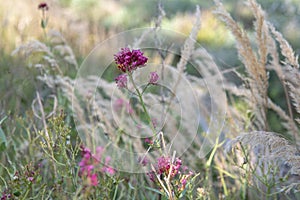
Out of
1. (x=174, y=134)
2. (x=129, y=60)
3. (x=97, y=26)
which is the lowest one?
(x=174, y=134)

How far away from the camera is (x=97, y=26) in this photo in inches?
196

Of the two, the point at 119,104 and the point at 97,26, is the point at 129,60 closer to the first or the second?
the point at 119,104

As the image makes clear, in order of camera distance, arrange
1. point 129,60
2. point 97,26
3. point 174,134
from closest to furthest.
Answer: point 129,60 → point 174,134 → point 97,26

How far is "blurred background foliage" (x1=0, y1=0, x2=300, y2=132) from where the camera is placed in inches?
102

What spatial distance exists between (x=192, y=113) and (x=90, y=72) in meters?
0.61

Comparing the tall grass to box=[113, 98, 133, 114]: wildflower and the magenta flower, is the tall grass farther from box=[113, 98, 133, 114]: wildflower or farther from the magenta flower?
the magenta flower

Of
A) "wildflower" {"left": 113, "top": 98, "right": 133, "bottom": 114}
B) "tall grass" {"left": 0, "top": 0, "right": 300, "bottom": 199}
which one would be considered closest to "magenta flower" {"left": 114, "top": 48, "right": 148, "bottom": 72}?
"tall grass" {"left": 0, "top": 0, "right": 300, "bottom": 199}

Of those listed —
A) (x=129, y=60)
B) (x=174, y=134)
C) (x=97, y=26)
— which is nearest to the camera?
(x=129, y=60)

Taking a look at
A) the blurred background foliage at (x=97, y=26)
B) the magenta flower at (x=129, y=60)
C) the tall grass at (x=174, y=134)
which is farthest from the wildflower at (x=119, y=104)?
the magenta flower at (x=129, y=60)

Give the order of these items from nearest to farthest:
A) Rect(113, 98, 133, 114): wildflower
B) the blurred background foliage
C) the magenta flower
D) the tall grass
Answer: the magenta flower
the tall grass
Rect(113, 98, 133, 114): wildflower
the blurred background foliage

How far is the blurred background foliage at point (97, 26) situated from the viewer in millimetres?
2590

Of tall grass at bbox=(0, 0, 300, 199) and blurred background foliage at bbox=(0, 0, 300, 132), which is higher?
blurred background foliage at bbox=(0, 0, 300, 132)

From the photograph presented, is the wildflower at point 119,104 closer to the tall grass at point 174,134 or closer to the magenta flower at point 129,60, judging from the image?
the tall grass at point 174,134

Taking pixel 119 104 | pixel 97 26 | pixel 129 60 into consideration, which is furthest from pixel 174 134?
pixel 97 26
